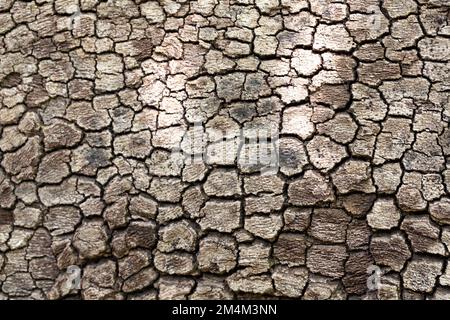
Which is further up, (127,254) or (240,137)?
(240,137)

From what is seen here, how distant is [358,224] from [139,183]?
98cm

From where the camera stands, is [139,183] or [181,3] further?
[181,3]

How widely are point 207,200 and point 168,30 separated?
86cm

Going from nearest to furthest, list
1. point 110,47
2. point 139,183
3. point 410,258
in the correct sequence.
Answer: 1. point 410,258
2. point 139,183
3. point 110,47

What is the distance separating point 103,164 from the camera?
2.49 metres

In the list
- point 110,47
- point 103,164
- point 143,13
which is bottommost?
point 103,164

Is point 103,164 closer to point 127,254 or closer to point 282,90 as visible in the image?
point 127,254

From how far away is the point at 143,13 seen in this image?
2676 millimetres

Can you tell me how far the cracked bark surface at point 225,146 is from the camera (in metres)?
2.33

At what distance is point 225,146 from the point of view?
8.09 feet

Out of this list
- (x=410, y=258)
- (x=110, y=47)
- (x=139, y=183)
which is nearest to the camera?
(x=410, y=258)

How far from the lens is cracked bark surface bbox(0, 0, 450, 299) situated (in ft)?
7.65
